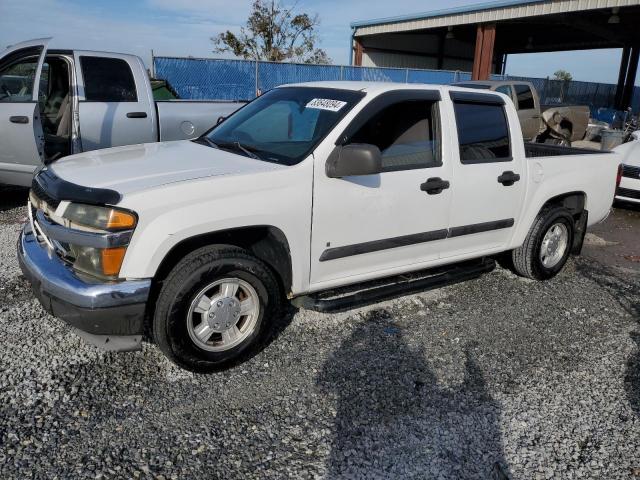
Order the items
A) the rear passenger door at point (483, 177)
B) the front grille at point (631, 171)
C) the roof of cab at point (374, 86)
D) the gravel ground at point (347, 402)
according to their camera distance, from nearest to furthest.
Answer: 1. the gravel ground at point (347, 402)
2. the roof of cab at point (374, 86)
3. the rear passenger door at point (483, 177)
4. the front grille at point (631, 171)

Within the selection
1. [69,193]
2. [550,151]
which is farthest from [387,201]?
[550,151]

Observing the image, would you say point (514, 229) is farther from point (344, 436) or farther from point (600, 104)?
point (600, 104)

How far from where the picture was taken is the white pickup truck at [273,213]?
9.59 feet

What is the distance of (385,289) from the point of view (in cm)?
403

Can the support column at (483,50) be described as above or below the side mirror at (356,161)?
above

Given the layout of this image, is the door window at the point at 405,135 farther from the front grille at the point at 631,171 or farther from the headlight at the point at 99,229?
the front grille at the point at 631,171

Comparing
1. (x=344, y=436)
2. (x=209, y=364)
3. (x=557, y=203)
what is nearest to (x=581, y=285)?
(x=557, y=203)

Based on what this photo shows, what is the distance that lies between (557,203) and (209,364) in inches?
147

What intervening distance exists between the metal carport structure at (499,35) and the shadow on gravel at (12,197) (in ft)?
50.8

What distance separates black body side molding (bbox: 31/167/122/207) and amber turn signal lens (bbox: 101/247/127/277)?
0.25m

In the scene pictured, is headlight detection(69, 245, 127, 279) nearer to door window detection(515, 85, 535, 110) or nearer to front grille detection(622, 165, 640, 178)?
front grille detection(622, 165, 640, 178)

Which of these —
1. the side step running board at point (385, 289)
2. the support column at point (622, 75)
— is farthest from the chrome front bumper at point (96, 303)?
the support column at point (622, 75)

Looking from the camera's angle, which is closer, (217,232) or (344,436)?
(344,436)

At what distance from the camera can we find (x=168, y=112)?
6.93 meters
